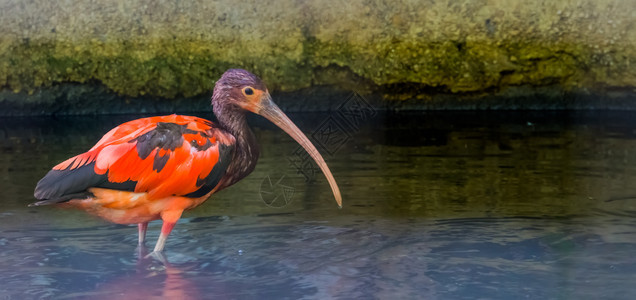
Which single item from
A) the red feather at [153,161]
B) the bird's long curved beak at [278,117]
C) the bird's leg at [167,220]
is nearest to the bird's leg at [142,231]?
the bird's leg at [167,220]

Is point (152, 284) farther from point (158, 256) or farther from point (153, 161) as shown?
point (153, 161)

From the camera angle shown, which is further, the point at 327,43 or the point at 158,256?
the point at 327,43

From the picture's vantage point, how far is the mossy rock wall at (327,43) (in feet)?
27.0

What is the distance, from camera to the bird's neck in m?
4.09

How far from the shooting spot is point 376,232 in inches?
175

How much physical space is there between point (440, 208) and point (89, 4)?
4737 mm

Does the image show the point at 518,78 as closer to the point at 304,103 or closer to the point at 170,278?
the point at 304,103

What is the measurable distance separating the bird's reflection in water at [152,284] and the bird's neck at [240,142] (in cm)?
48

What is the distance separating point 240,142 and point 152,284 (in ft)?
2.62

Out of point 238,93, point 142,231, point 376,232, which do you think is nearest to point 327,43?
point 376,232

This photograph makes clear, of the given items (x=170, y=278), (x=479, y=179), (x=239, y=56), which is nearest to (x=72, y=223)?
(x=170, y=278)

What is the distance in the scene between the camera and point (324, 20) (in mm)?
8297

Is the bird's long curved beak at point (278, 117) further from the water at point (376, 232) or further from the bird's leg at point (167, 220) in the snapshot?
the bird's leg at point (167, 220)

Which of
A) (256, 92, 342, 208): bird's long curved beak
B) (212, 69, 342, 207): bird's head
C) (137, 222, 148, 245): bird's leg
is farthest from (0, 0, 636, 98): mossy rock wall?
(137, 222, 148, 245): bird's leg
